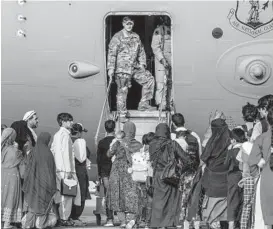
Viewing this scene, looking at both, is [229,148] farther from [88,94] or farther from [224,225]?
[88,94]

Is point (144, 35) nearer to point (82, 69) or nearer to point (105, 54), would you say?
point (105, 54)

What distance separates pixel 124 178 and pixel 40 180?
1.23m

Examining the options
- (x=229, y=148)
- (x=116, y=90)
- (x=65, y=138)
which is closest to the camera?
(x=229, y=148)

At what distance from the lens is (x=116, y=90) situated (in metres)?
14.5

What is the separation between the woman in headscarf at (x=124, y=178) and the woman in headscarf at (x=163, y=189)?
49 cm

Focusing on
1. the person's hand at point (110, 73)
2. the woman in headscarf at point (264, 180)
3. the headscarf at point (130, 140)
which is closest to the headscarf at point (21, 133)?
the headscarf at point (130, 140)

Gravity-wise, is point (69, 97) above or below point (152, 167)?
above

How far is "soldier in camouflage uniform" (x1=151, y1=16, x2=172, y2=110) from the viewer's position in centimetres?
1436

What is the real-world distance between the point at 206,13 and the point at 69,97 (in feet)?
8.85

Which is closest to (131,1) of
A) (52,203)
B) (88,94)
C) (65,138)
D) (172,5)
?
(172,5)

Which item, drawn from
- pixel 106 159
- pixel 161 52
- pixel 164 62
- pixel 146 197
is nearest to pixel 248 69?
pixel 164 62

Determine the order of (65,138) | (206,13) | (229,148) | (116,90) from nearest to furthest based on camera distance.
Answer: (229,148)
(65,138)
(206,13)
(116,90)

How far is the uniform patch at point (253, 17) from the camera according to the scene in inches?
527

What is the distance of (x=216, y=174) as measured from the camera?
11602 millimetres
